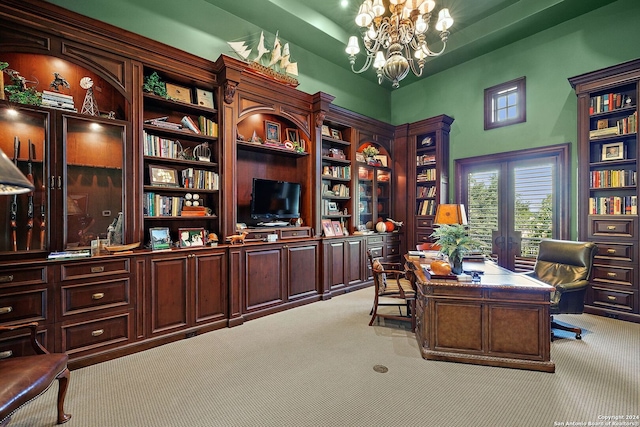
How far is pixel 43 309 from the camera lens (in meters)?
2.47

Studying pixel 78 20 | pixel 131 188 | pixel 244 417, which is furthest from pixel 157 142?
pixel 244 417

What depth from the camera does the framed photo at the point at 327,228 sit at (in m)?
4.84

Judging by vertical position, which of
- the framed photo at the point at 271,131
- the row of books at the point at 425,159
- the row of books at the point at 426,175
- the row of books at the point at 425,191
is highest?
the framed photo at the point at 271,131

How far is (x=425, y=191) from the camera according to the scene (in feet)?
19.2

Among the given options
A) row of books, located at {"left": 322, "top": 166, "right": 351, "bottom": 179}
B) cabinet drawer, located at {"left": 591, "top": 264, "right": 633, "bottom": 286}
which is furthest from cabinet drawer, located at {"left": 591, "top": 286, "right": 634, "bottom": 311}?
row of books, located at {"left": 322, "top": 166, "right": 351, "bottom": 179}

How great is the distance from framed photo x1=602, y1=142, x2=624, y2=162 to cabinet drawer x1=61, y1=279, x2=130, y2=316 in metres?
6.21

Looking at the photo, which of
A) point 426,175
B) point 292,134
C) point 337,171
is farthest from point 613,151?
point 292,134

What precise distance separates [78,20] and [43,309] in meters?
2.71

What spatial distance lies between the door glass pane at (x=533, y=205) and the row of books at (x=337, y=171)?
9.62ft

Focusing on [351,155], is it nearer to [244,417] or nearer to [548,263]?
[548,263]

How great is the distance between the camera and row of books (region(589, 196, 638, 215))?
12.2 ft

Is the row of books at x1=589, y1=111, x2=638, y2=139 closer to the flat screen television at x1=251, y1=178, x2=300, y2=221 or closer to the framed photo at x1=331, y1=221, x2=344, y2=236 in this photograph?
the framed photo at x1=331, y1=221, x2=344, y2=236

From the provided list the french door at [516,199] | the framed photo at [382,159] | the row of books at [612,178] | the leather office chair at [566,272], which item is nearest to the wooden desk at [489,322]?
the leather office chair at [566,272]

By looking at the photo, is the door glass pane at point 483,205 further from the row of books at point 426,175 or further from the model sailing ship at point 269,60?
Result: the model sailing ship at point 269,60
